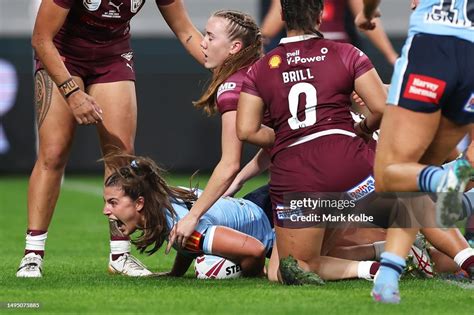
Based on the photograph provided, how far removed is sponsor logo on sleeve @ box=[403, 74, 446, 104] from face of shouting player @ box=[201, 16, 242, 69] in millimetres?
1759

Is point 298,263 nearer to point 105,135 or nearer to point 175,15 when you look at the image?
point 105,135

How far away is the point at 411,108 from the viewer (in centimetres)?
492

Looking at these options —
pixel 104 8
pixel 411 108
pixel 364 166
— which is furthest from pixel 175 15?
pixel 411 108

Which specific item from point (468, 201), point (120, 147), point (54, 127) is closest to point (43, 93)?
point (54, 127)

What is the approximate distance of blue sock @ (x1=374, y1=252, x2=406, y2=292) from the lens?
4.98m

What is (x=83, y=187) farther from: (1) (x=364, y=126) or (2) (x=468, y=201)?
(1) (x=364, y=126)

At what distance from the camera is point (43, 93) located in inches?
261

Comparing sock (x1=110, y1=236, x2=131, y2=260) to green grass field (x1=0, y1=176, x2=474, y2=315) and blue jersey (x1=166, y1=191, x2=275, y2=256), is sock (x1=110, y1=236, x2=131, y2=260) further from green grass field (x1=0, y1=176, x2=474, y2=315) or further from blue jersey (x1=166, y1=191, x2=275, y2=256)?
blue jersey (x1=166, y1=191, x2=275, y2=256)

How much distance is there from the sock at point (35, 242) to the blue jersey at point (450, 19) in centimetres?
265

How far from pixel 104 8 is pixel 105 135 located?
0.75m

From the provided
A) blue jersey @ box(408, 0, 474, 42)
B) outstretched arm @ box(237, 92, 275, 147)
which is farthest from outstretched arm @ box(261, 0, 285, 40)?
blue jersey @ box(408, 0, 474, 42)

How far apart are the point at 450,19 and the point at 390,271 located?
113 centimetres

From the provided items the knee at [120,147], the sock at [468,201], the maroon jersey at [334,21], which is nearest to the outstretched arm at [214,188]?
the knee at [120,147]

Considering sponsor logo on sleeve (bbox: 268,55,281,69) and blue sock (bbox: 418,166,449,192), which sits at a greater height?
sponsor logo on sleeve (bbox: 268,55,281,69)
